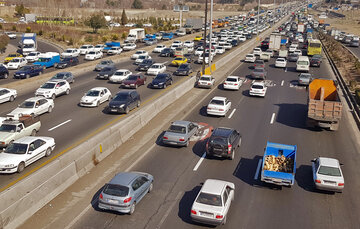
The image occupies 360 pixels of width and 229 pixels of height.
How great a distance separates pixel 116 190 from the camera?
1419 centimetres

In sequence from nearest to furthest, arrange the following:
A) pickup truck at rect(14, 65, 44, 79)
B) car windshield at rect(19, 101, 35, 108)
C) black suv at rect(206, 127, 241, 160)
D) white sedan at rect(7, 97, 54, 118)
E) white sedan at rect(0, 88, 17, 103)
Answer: black suv at rect(206, 127, 241, 160), white sedan at rect(7, 97, 54, 118), car windshield at rect(19, 101, 35, 108), white sedan at rect(0, 88, 17, 103), pickup truck at rect(14, 65, 44, 79)

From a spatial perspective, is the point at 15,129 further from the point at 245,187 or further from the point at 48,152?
the point at 245,187

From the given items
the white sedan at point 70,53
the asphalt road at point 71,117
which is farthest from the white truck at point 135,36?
the asphalt road at point 71,117

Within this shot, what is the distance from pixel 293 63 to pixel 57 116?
4186cm

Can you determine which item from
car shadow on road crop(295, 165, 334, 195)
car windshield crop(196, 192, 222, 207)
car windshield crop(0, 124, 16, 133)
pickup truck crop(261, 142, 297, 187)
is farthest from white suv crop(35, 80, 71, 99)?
car shadow on road crop(295, 165, 334, 195)

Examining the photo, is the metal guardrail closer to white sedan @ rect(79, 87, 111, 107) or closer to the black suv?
the black suv

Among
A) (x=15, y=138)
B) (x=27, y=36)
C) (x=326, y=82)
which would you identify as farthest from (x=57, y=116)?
(x=27, y=36)

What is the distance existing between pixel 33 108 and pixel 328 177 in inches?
807

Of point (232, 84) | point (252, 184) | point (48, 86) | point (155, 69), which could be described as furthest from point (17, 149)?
point (155, 69)

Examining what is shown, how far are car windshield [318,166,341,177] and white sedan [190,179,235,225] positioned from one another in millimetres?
5269

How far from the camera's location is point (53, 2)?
96.8 m

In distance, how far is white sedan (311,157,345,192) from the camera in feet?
51.9

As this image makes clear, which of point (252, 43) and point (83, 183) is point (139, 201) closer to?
point (83, 183)

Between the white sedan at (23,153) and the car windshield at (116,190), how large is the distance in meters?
5.97
